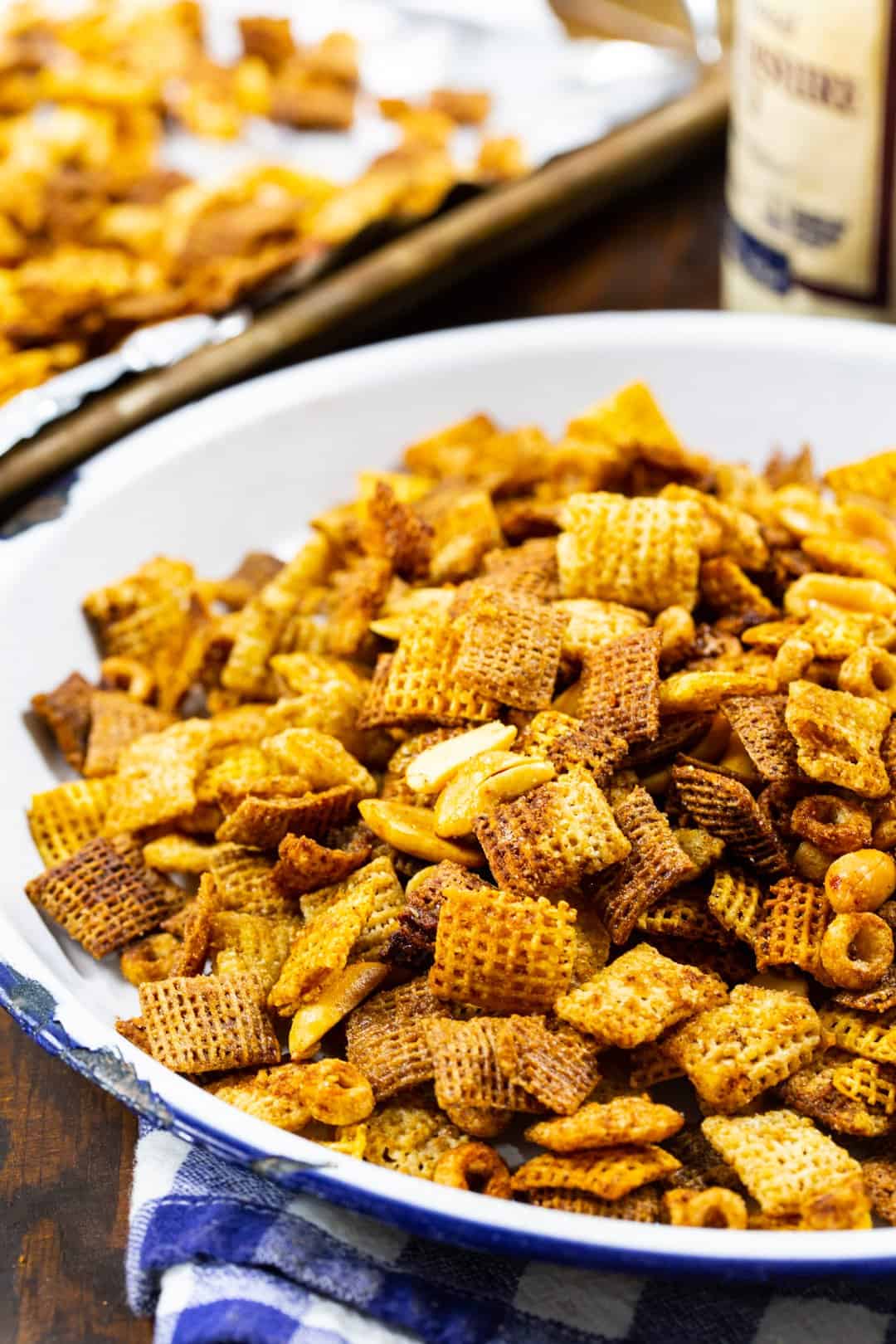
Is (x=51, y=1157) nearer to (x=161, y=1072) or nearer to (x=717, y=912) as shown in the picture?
(x=161, y=1072)

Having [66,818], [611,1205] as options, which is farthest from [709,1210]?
[66,818]

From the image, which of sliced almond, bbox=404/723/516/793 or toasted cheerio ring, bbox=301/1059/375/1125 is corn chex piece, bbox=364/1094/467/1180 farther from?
sliced almond, bbox=404/723/516/793

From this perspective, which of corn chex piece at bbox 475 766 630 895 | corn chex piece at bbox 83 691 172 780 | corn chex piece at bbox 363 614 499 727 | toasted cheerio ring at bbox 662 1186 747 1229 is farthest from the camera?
corn chex piece at bbox 83 691 172 780

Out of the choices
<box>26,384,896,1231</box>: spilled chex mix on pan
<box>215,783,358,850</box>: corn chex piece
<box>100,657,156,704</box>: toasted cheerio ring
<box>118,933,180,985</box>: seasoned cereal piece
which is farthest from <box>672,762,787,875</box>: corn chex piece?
<box>100,657,156,704</box>: toasted cheerio ring

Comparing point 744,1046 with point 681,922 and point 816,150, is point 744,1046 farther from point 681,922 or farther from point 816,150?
point 816,150

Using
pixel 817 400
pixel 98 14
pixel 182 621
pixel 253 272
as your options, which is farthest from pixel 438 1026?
pixel 98 14

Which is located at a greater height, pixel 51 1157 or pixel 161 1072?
pixel 161 1072

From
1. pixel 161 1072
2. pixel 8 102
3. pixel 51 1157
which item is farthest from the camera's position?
pixel 8 102

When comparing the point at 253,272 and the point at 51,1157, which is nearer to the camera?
the point at 51,1157
